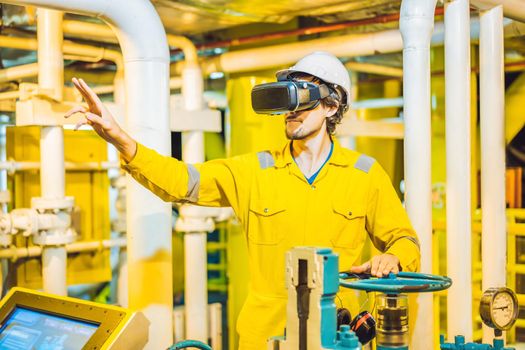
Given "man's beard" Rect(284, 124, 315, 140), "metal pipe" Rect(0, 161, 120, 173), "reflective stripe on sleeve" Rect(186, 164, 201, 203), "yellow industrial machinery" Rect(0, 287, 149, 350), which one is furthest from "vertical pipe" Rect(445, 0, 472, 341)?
"metal pipe" Rect(0, 161, 120, 173)

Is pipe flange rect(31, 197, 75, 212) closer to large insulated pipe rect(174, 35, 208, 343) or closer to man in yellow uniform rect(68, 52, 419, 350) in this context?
large insulated pipe rect(174, 35, 208, 343)

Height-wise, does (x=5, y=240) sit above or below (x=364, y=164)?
below

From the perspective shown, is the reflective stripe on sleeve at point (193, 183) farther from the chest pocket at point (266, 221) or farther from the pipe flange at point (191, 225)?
the pipe flange at point (191, 225)

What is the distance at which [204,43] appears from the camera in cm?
410

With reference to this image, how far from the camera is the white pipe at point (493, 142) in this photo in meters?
2.65

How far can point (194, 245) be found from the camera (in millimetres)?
3393

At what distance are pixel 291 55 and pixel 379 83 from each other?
1.72 metres

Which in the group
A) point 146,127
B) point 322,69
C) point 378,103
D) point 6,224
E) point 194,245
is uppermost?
point 378,103

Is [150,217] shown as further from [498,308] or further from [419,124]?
[498,308]

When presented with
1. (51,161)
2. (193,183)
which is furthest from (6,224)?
(193,183)

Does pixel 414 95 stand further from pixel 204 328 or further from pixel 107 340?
pixel 204 328

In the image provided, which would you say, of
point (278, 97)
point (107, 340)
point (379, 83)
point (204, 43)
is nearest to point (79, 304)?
point (107, 340)

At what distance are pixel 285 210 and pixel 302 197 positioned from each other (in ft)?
0.19

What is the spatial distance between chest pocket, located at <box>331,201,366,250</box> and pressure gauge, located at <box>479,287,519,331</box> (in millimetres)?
402
